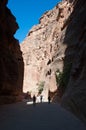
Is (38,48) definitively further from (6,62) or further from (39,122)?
(39,122)

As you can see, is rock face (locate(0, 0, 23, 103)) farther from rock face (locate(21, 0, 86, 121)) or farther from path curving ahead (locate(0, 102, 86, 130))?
path curving ahead (locate(0, 102, 86, 130))

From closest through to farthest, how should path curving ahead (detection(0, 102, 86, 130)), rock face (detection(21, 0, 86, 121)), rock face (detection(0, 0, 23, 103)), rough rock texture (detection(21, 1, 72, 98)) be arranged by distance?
path curving ahead (detection(0, 102, 86, 130)) → rock face (detection(0, 0, 23, 103)) → rock face (detection(21, 0, 86, 121)) → rough rock texture (detection(21, 1, 72, 98))

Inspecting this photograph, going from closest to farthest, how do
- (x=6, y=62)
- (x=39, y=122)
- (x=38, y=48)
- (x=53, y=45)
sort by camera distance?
1. (x=39, y=122)
2. (x=6, y=62)
3. (x=53, y=45)
4. (x=38, y=48)

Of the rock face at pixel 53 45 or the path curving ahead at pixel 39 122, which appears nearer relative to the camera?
the path curving ahead at pixel 39 122

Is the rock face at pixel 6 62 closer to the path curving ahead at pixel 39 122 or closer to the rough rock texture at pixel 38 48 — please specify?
the path curving ahead at pixel 39 122

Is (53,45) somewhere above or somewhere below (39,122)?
above

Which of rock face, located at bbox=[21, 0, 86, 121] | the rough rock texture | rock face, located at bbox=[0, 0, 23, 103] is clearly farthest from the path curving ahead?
the rough rock texture

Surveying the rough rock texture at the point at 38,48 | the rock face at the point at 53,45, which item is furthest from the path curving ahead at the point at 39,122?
the rough rock texture at the point at 38,48

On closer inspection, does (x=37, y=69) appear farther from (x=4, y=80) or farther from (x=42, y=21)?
(x=4, y=80)

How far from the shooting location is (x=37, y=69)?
2813 inches

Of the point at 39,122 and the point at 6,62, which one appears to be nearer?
the point at 39,122

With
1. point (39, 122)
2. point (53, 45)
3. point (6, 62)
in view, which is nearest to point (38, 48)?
point (53, 45)

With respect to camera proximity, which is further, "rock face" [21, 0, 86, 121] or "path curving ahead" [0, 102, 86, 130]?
"rock face" [21, 0, 86, 121]

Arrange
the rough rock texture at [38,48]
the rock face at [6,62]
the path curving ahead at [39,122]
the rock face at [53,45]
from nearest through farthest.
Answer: the path curving ahead at [39,122] < the rock face at [6,62] < the rock face at [53,45] < the rough rock texture at [38,48]
